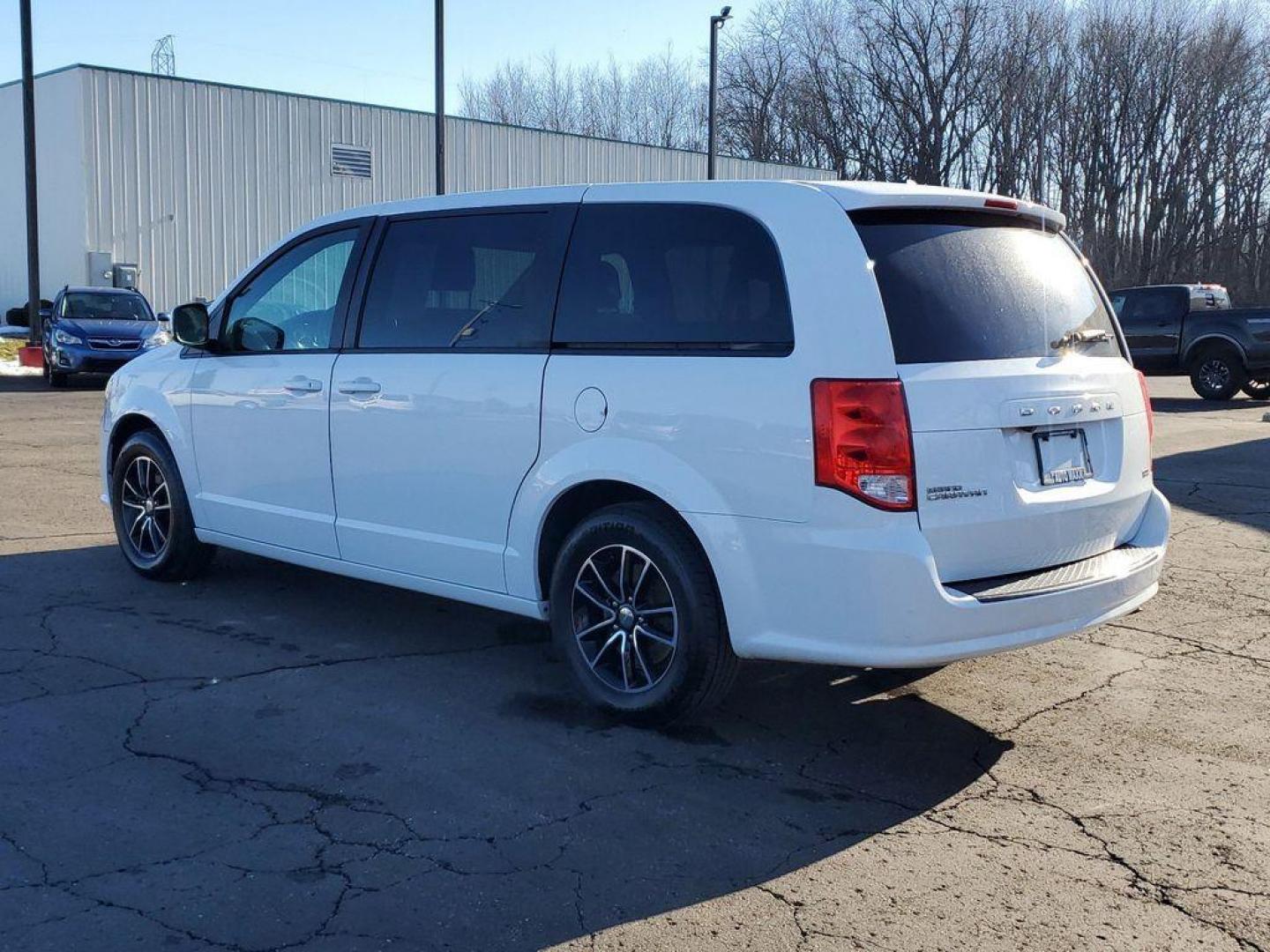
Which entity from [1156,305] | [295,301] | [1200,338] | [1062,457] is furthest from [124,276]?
[1062,457]

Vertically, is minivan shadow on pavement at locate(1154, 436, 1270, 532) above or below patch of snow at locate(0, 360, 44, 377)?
below

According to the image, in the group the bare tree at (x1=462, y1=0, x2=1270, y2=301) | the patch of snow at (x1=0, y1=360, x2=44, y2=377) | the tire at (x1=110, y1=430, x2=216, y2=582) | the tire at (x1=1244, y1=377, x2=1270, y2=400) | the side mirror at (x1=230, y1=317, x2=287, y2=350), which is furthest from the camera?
the bare tree at (x1=462, y1=0, x2=1270, y2=301)

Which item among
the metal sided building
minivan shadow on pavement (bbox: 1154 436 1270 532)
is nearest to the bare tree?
the metal sided building

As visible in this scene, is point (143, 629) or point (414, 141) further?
point (414, 141)

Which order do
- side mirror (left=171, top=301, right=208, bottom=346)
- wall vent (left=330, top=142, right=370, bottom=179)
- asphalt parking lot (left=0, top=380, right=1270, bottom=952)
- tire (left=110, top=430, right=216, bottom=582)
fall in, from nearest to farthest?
asphalt parking lot (left=0, top=380, right=1270, bottom=952), side mirror (left=171, top=301, right=208, bottom=346), tire (left=110, top=430, right=216, bottom=582), wall vent (left=330, top=142, right=370, bottom=179)

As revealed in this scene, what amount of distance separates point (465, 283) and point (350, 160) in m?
30.6

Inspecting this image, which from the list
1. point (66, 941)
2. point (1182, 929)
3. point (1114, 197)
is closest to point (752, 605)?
point (1182, 929)

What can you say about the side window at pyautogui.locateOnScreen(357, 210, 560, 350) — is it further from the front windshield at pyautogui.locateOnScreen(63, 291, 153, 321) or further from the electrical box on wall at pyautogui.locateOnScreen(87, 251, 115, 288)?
the electrical box on wall at pyautogui.locateOnScreen(87, 251, 115, 288)

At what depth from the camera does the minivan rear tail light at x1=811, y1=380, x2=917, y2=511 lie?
400cm

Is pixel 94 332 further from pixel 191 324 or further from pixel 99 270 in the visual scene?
pixel 191 324

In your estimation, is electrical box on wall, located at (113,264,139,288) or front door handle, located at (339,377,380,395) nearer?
front door handle, located at (339,377,380,395)

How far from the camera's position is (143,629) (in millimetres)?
5871

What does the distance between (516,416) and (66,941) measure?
2464 mm

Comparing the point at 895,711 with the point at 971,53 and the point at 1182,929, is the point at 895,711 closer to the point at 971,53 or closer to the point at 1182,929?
the point at 1182,929
